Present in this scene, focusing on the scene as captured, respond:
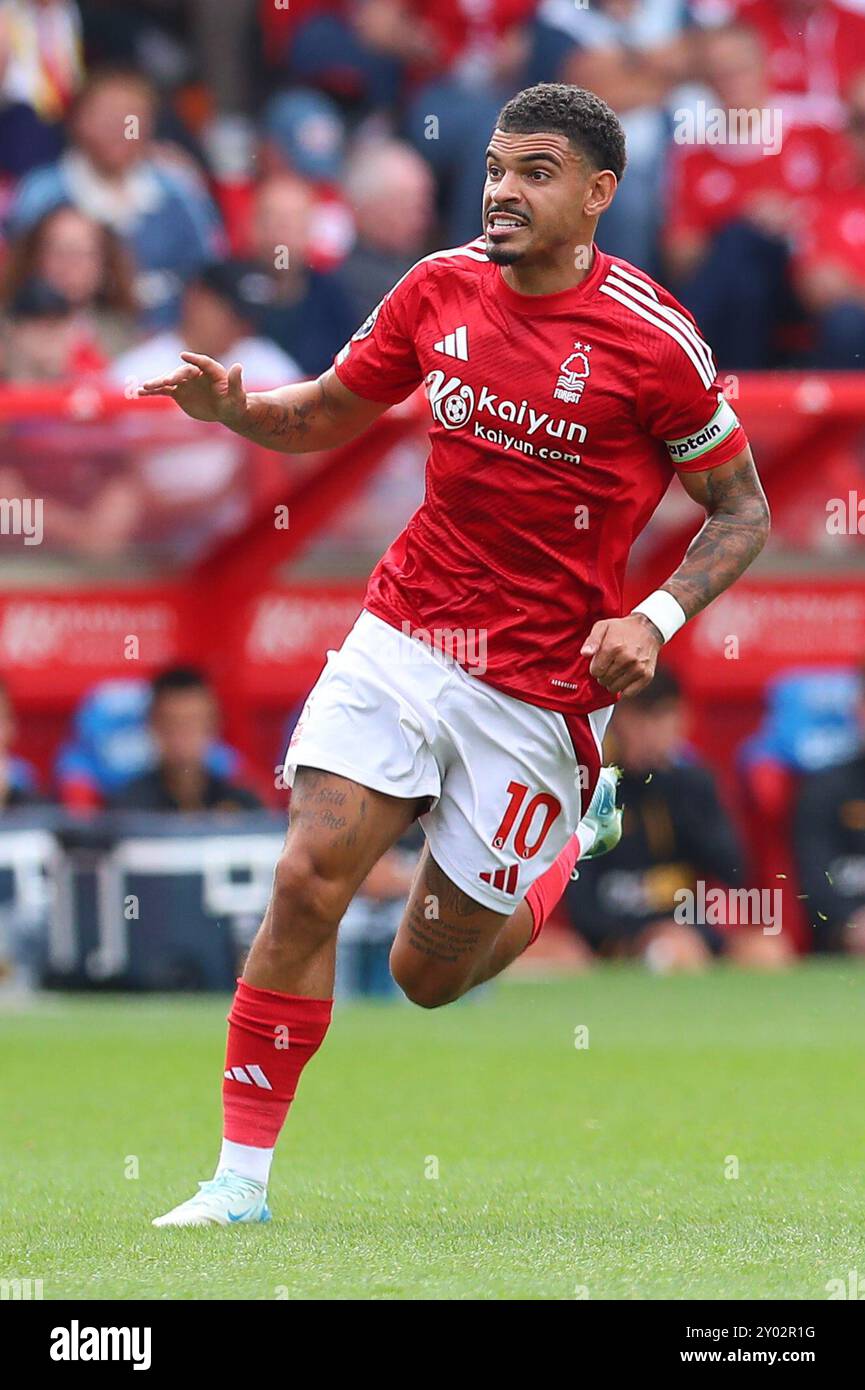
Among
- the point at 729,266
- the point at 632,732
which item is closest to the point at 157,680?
the point at 632,732

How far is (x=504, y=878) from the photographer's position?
19.5 feet

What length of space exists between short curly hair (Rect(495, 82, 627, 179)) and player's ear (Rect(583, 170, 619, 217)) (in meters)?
0.02

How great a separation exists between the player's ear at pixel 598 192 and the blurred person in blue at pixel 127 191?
755 cm

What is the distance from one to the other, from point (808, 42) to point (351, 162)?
3125mm

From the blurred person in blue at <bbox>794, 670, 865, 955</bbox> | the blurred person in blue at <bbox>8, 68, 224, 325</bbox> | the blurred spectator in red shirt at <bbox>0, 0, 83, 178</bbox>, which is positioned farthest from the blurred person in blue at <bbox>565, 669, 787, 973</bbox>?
the blurred spectator in red shirt at <bbox>0, 0, 83, 178</bbox>

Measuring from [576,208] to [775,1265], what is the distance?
236cm

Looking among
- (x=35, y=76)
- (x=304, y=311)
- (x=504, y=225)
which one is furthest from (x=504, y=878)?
(x=35, y=76)

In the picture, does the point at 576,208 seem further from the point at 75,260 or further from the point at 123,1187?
the point at 75,260

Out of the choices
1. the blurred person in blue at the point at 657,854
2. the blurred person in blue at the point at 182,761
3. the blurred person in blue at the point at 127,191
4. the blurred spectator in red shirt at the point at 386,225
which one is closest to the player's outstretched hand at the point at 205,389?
the blurred person in blue at the point at 182,761

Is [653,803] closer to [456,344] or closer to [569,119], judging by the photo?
[456,344]

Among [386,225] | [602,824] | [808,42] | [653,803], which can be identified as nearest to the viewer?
[602,824]

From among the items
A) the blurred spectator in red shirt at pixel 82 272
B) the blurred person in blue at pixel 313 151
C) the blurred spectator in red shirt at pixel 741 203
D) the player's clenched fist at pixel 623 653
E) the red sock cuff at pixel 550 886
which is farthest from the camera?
the blurred person in blue at pixel 313 151

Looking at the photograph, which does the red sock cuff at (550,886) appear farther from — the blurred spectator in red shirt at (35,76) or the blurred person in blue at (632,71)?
the blurred spectator in red shirt at (35,76)

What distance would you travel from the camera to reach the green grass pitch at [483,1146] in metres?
4.88
